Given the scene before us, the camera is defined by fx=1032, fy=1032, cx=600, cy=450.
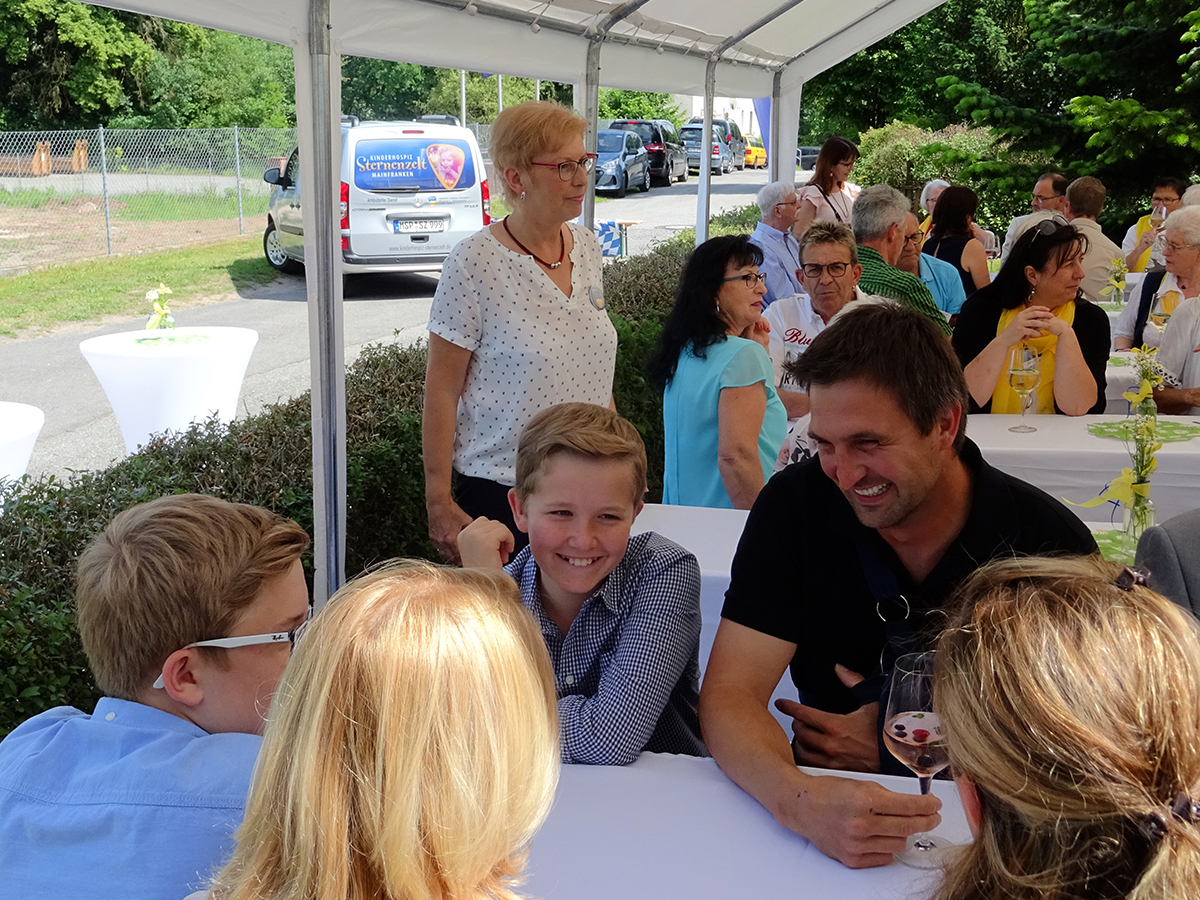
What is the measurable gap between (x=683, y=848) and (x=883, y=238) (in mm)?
4067

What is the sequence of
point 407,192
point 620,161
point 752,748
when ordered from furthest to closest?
point 620,161, point 407,192, point 752,748

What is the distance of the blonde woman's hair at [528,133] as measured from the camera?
281 cm

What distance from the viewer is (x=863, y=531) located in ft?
6.15

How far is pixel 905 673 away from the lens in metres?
1.34

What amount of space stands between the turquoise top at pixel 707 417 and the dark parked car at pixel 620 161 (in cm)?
2127

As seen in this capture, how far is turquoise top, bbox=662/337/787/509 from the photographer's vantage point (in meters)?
3.00

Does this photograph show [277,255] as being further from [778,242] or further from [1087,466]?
[1087,466]

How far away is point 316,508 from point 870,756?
1.94m

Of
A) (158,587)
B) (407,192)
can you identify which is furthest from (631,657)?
(407,192)

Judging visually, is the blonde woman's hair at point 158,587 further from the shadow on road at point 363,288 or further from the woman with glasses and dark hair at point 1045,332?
the shadow on road at point 363,288

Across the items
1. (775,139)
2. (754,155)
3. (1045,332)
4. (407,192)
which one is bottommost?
(1045,332)

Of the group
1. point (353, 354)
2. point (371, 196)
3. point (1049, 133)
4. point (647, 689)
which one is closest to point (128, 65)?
point (371, 196)

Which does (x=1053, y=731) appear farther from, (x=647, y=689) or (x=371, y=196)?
(x=371, y=196)

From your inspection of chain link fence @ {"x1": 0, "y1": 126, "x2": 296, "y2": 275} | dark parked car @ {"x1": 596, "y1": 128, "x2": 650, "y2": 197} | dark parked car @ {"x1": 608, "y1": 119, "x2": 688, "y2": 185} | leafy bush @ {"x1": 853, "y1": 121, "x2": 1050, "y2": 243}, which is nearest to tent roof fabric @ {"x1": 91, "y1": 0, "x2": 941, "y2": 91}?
leafy bush @ {"x1": 853, "y1": 121, "x2": 1050, "y2": 243}
